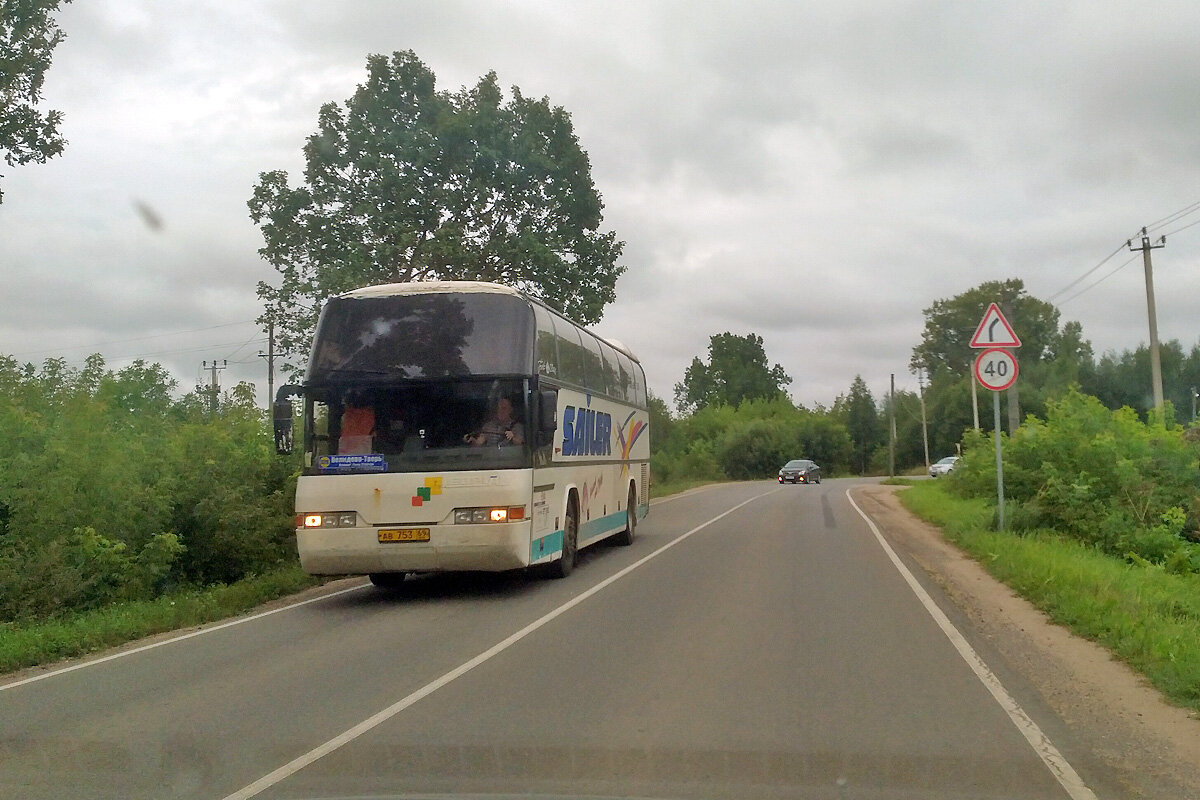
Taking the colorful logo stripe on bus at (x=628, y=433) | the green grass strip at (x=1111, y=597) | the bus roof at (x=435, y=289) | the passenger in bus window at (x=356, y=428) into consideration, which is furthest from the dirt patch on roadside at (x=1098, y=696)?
the colorful logo stripe on bus at (x=628, y=433)

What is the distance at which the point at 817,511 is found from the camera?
30641mm

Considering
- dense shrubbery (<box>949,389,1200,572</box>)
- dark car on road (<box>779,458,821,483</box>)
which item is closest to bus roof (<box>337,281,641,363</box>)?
dense shrubbery (<box>949,389,1200,572</box>)

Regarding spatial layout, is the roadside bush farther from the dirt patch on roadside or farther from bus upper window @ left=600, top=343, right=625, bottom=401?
the dirt patch on roadside

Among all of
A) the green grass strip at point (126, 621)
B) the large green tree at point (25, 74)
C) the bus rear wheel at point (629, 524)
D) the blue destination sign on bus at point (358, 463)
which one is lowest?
the green grass strip at point (126, 621)

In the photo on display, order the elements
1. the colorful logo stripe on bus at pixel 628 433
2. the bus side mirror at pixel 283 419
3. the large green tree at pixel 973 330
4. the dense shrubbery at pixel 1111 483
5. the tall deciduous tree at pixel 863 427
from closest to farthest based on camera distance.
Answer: the bus side mirror at pixel 283 419 < the dense shrubbery at pixel 1111 483 < the colorful logo stripe on bus at pixel 628 433 < the large green tree at pixel 973 330 < the tall deciduous tree at pixel 863 427

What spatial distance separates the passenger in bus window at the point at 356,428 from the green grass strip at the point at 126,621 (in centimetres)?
260

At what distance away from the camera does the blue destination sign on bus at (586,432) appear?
1543 centimetres

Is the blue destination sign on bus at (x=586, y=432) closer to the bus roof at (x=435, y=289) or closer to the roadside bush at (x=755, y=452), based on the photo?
the bus roof at (x=435, y=289)

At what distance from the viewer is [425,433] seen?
12.9 meters

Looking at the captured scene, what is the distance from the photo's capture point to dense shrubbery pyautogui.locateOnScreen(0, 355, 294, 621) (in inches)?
537

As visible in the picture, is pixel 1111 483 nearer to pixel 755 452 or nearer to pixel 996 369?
pixel 996 369

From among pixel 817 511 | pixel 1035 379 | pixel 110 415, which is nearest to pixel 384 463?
pixel 110 415

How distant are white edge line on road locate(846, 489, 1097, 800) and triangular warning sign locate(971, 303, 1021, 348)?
589 cm

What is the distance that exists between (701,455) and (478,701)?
79758 mm
